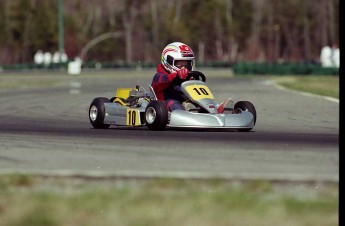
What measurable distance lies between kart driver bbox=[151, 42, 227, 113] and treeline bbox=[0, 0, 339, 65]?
A: 10316 cm

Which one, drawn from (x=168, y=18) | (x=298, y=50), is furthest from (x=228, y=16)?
(x=298, y=50)

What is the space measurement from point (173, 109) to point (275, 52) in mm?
128119

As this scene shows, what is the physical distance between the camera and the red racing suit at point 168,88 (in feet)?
49.3

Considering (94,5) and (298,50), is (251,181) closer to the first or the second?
(94,5)

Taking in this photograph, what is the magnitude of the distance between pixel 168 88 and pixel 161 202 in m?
7.81

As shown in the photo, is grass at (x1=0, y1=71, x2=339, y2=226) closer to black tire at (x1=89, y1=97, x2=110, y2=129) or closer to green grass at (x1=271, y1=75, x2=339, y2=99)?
black tire at (x1=89, y1=97, x2=110, y2=129)

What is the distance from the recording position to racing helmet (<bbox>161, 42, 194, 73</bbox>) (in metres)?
15.3

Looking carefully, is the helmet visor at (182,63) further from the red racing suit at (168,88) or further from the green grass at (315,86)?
the green grass at (315,86)

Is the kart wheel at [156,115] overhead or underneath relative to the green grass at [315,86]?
overhead

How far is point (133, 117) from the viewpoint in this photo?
606 inches

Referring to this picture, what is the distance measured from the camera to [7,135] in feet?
46.7

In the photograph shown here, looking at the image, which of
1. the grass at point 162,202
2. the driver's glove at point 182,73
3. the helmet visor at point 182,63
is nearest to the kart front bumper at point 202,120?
the driver's glove at point 182,73

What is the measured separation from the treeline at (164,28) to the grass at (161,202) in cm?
11013

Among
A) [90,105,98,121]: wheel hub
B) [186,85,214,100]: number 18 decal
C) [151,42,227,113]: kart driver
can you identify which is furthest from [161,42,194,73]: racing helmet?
[90,105,98,121]: wheel hub
